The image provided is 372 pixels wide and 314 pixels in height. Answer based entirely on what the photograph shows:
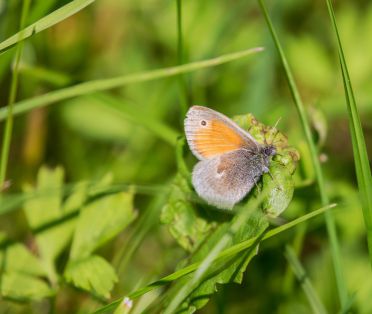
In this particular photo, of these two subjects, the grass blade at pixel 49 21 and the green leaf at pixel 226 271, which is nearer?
the green leaf at pixel 226 271

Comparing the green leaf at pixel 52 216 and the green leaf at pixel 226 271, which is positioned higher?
the green leaf at pixel 52 216

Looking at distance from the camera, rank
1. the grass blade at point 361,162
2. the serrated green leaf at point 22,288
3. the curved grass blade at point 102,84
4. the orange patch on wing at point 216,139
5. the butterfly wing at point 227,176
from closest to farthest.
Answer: the grass blade at point 361,162
the butterfly wing at point 227,176
the orange patch on wing at point 216,139
the serrated green leaf at point 22,288
the curved grass blade at point 102,84

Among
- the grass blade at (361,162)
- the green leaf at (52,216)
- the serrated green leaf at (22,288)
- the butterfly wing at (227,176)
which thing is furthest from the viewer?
the green leaf at (52,216)

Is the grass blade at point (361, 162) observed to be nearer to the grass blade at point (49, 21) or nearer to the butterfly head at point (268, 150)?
the butterfly head at point (268, 150)

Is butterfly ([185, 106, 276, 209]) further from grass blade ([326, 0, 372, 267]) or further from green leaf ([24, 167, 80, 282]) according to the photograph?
green leaf ([24, 167, 80, 282])

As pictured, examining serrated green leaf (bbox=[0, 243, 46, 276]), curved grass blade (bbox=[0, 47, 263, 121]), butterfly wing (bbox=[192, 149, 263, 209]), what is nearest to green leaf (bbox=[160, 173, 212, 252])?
butterfly wing (bbox=[192, 149, 263, 209])

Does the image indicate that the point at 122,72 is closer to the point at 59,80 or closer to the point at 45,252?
the point at 59,80

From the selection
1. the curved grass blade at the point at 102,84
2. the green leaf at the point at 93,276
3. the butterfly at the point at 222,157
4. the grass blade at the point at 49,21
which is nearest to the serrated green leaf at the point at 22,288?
the green leaf at the point at 93,276

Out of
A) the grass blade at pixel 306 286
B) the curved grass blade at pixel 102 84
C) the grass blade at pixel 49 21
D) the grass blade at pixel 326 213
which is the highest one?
the grass blade at pixel 49 21
